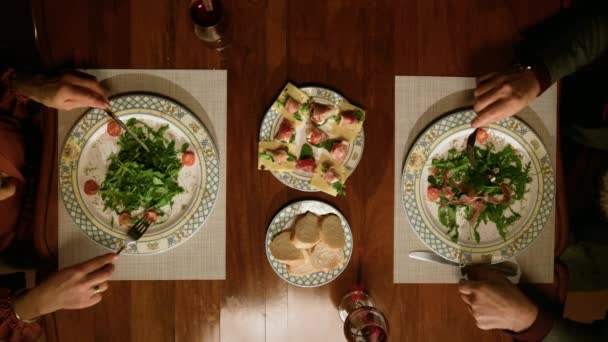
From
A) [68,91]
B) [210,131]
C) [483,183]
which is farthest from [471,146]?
[68,91]

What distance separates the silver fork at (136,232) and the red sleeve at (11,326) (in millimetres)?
472

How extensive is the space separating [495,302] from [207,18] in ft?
4.93

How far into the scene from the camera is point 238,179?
1554 mm

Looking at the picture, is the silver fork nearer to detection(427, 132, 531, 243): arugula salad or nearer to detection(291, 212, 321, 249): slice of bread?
detection(291, 212, 321, 249): slice of bread

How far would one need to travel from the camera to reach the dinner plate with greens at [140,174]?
1.51m

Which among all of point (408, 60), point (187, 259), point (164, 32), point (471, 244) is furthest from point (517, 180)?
point (164, 32)

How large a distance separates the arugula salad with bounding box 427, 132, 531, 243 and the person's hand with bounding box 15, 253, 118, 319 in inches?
49.7

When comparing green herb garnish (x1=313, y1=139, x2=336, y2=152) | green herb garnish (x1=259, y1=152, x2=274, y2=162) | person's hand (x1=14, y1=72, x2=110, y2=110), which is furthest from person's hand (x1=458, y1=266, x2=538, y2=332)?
person's hand (x1=14, y1=72, x2=110, y2=110)

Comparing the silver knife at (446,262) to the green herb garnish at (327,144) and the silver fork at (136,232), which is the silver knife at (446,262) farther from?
the silver fork at (136,232)

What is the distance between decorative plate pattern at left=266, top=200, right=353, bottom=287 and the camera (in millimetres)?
1526

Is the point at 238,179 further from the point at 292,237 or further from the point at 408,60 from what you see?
the point at 408,60

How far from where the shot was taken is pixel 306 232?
1.50 m

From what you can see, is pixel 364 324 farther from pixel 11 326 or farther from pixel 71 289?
pixel 11 326

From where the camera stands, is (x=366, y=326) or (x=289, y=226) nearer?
(x=366, y=326)
